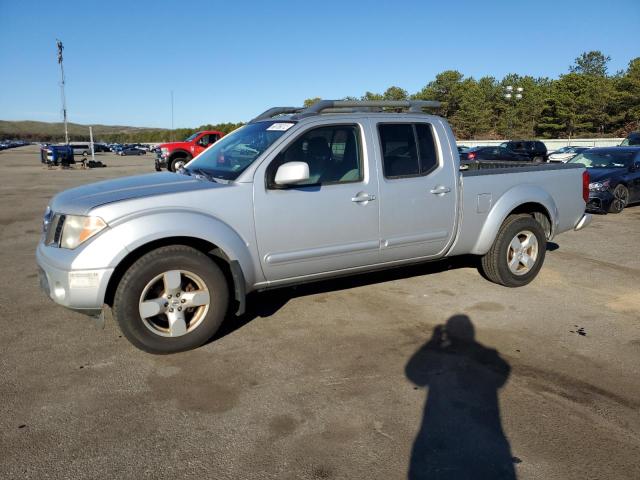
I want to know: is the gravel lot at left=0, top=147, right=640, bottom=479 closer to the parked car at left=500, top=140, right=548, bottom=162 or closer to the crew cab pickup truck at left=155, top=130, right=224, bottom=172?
the crew cab pickup truck at left=155, top=130, right=224, bottom=172

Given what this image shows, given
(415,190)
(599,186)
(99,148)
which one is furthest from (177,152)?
(99,148)

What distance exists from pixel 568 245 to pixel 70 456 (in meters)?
7.32

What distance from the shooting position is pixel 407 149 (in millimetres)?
4723

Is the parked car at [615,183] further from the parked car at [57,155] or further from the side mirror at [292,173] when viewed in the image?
the parked car at [57,155]

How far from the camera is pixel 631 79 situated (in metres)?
52.6

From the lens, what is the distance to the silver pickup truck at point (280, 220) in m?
3.57

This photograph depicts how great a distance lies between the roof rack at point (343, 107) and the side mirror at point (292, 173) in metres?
0.73

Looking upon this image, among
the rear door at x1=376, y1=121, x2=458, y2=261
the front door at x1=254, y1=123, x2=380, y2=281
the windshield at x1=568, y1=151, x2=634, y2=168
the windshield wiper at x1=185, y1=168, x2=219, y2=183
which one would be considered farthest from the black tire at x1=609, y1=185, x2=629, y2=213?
the windshield wiper at x1=185, y1=168, x2=219, y2=183

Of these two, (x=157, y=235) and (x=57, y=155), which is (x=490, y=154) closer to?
(x=157, y=235)

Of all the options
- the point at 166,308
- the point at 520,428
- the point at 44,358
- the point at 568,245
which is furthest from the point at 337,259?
the point at 568,245

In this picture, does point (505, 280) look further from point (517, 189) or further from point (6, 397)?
point (6, 397)

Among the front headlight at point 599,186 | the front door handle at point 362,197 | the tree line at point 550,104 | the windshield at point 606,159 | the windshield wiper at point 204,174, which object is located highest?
the tree line at point 550,104

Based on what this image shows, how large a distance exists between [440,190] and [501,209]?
2.76 ft

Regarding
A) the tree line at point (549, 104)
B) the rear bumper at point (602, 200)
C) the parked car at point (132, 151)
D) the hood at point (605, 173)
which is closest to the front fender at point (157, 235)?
the rear bumper at point (602, 200)
